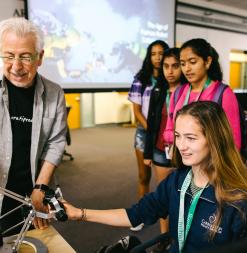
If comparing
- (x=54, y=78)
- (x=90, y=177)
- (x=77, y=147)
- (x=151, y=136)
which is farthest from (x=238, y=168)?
(x=77, y=147)

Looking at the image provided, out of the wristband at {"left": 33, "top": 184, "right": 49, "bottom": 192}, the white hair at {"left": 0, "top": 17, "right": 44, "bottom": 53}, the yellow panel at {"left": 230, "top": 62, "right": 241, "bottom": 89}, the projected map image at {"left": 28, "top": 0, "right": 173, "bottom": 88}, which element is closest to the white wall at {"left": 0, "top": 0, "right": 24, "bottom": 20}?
the projected map image at {"left": 28, "top": 0, "right": 173, "bottom": 88}

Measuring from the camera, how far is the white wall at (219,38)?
5.48 metres

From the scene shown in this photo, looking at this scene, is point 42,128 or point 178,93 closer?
point 42,128

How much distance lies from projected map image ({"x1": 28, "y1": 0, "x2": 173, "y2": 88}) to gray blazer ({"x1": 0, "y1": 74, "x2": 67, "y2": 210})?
6.40ft

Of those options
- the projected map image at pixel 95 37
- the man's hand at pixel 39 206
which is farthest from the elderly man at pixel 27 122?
the projected map image at pixel 95 37

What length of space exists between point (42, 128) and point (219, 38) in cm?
560

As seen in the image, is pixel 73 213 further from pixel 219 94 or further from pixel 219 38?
pixel 219 38

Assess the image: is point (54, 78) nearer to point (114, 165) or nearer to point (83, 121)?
point (114, 165)

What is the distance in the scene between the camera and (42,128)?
4.58 feet

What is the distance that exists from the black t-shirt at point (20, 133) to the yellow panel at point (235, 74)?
964 centimetres

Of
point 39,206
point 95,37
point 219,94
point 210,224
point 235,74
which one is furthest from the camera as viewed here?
point 235,74

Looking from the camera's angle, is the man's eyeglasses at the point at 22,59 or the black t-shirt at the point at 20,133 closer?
the man's eyeglasses at the point at 22,59

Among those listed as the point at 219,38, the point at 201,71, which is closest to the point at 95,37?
the point at 201,71

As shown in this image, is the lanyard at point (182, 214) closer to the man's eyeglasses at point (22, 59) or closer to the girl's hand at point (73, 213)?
the girl's hand at point (73, 213)
